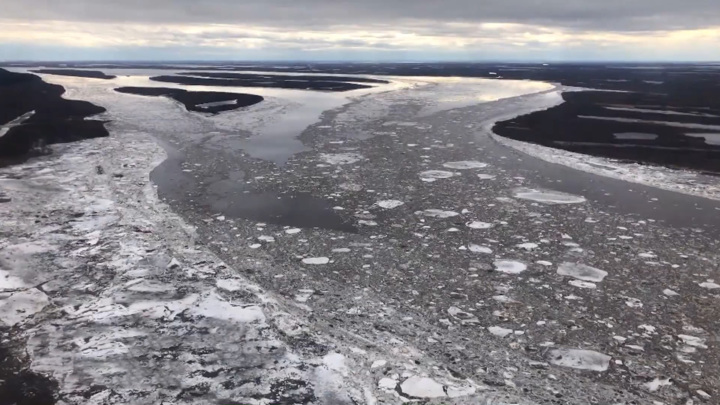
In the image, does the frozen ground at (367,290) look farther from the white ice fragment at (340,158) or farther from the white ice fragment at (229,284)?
the white ice fragment at (340,158)

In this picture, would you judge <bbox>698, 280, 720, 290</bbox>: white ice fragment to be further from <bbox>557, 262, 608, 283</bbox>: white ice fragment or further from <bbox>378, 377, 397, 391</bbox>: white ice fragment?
<bbox>378, 377, 397, 391</bbox>: white ice fragment

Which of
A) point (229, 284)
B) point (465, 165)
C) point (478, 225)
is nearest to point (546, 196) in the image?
point (478, 225)

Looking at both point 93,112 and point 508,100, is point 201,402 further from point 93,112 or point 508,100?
point 508,100

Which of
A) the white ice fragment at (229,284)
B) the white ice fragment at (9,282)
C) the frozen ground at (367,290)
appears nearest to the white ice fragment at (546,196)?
the frozen ground at (367,290)

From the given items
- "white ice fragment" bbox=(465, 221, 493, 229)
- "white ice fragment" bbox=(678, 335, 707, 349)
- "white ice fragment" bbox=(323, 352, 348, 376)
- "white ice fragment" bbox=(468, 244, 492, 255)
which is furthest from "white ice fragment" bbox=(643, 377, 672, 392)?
"white ice fragment" bbox=(465, 221, 493, 229)

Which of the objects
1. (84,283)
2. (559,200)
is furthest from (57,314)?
(559,200)

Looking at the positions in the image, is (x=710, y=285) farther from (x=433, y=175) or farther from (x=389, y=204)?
(x=433, y=175)
